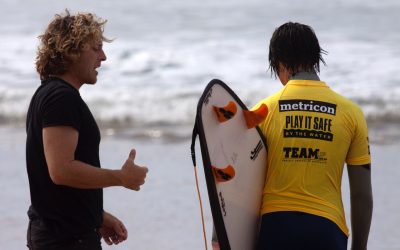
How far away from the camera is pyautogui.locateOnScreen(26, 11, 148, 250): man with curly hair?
126 inches

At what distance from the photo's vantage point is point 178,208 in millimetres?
7117

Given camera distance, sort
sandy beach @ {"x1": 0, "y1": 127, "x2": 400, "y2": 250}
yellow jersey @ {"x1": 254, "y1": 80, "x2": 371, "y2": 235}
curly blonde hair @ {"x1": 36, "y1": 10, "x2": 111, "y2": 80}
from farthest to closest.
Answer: sandy beach @ {"x1": 0, "y1": 127, "x2": 400, "y2": 250}, yellow jersey @ {"x1": 254, "y1": 80, "x2": 371, "y2": 235}, curly blonde hair @ {"x1": 36, "y1": 10, "x2": 111, "y2": 80}

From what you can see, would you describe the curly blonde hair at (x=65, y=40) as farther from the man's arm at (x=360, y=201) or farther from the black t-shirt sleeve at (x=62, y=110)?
the man's arm at (x=360, y=201)

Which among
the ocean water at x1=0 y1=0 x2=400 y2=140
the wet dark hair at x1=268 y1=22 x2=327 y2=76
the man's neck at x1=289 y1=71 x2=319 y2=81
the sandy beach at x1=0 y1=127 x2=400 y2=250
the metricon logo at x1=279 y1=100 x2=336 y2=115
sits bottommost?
the sandy beach at x1=0 y1=127 x2=400 y2=250

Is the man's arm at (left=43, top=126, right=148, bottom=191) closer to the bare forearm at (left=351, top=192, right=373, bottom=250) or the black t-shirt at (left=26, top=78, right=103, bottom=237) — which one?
the black t-shirt at (left=26, top=78, right=103, bottom=237)

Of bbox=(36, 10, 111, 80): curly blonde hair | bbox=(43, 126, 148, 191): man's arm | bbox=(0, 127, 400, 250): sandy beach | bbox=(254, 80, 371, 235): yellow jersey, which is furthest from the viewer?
bbox=(0, 127, 400, 250): sandy beach

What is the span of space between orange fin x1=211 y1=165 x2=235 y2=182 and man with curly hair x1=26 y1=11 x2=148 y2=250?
23cm

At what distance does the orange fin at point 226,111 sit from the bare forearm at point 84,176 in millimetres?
405

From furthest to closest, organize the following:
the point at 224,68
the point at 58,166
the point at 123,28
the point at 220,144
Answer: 1. the point at 123,28
2. the point at 224,68
3. the point at 220,144
4. the point at 58,166

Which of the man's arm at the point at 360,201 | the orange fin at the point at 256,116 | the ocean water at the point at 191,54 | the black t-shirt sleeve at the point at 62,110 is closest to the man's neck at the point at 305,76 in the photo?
the orange fin at the point at 256,116

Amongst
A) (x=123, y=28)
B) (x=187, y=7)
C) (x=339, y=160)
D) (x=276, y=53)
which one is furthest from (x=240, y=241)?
(x=187, y=7)

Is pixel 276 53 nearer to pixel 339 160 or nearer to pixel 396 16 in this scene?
pixel 339 160

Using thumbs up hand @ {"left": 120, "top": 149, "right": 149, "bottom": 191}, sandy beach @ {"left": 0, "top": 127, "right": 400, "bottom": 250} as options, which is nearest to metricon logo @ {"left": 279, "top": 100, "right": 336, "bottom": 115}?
thumbs up hand @ {"left": 120, "top": 149, "right": 149, "bottom": 191}

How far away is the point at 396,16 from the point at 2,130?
29.5 feet
